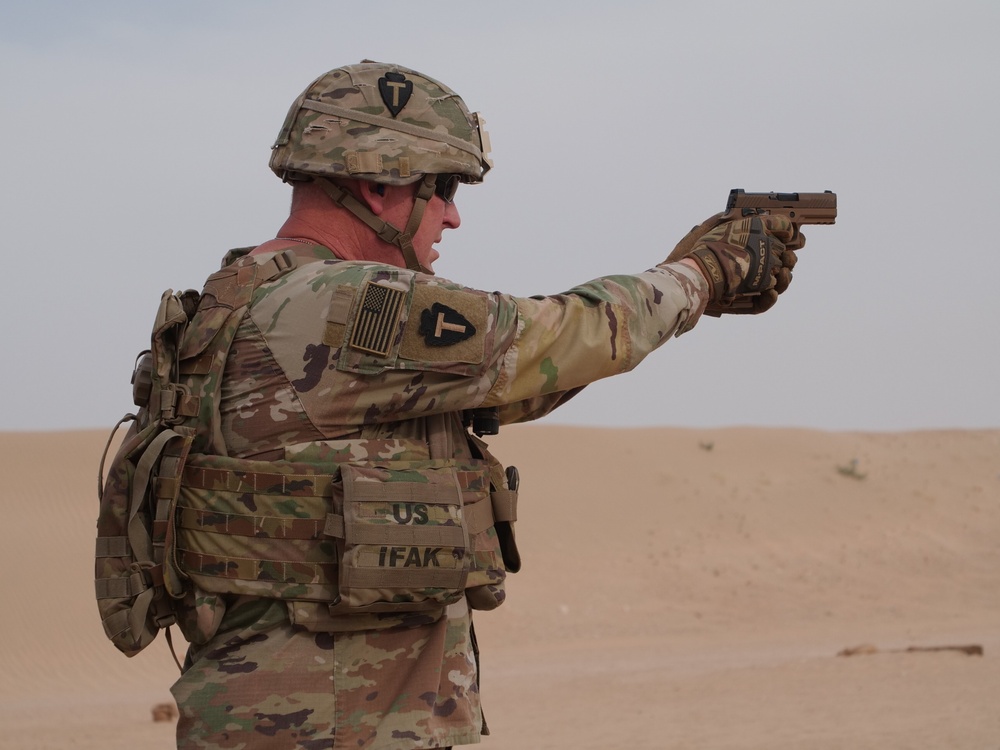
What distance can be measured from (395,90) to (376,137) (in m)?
0.17

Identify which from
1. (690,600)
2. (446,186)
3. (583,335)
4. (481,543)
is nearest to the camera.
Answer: (583,335)

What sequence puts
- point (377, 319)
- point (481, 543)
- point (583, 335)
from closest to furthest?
point (377, 319)
point (583, 335)
point (481, 543)

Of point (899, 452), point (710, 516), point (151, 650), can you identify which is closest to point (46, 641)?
point (151, 650)

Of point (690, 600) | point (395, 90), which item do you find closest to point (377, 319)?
point (395, 90)

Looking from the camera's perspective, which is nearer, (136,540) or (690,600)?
(136,540)

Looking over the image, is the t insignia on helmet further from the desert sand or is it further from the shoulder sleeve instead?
the desert sand

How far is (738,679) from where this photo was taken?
12453mm

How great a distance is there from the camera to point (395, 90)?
358cm

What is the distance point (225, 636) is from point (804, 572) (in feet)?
65.1

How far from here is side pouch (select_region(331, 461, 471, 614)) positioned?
309 centimetres

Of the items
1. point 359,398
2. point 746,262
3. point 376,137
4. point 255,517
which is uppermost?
point 376,137

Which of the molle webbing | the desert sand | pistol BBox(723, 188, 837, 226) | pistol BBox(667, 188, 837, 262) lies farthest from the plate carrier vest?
the desert sand

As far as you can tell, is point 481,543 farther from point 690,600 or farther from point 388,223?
point 690,600

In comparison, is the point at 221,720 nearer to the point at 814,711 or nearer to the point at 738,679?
the point at 814,711
